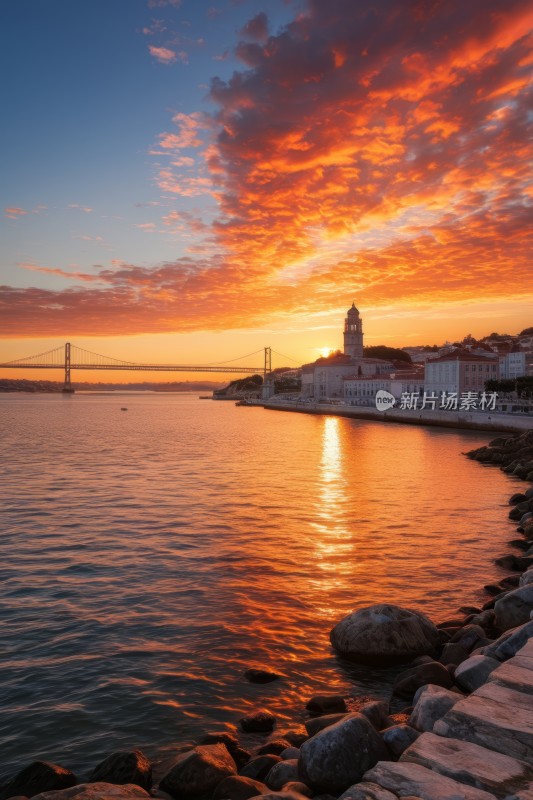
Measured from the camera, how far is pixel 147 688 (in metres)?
6.65

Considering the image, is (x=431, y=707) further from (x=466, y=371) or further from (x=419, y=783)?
(x=466, y=371)

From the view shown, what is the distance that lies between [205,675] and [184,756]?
2.08 m

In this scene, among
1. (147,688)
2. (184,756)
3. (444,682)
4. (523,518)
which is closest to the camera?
(184,756)


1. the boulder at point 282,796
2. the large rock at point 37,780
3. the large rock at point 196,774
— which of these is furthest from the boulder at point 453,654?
Result: the large rock at point 37,780

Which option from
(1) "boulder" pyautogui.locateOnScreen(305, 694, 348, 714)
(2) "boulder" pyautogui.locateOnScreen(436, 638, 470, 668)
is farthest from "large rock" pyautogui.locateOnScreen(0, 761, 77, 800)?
(2) "boulder" pyautogui.locateOnScreen(436, 638, 470, 668)

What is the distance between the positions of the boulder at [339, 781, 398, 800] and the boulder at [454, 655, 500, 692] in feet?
7.45

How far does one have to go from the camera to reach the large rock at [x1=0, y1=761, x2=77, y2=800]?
15.4ft

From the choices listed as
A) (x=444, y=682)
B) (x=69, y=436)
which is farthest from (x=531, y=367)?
(x=444, y=682)

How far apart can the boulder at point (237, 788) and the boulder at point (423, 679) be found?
2265 millimetres

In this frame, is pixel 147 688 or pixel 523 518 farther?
pixel 523 518

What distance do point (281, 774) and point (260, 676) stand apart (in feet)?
7.67

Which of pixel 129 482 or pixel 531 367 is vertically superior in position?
pixel 531 367

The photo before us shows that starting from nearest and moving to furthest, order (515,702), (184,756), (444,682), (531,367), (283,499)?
(515,702)
(184,756)
(444,682)
(283,499)
(531,367)

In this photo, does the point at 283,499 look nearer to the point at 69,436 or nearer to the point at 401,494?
the point at 401,494
